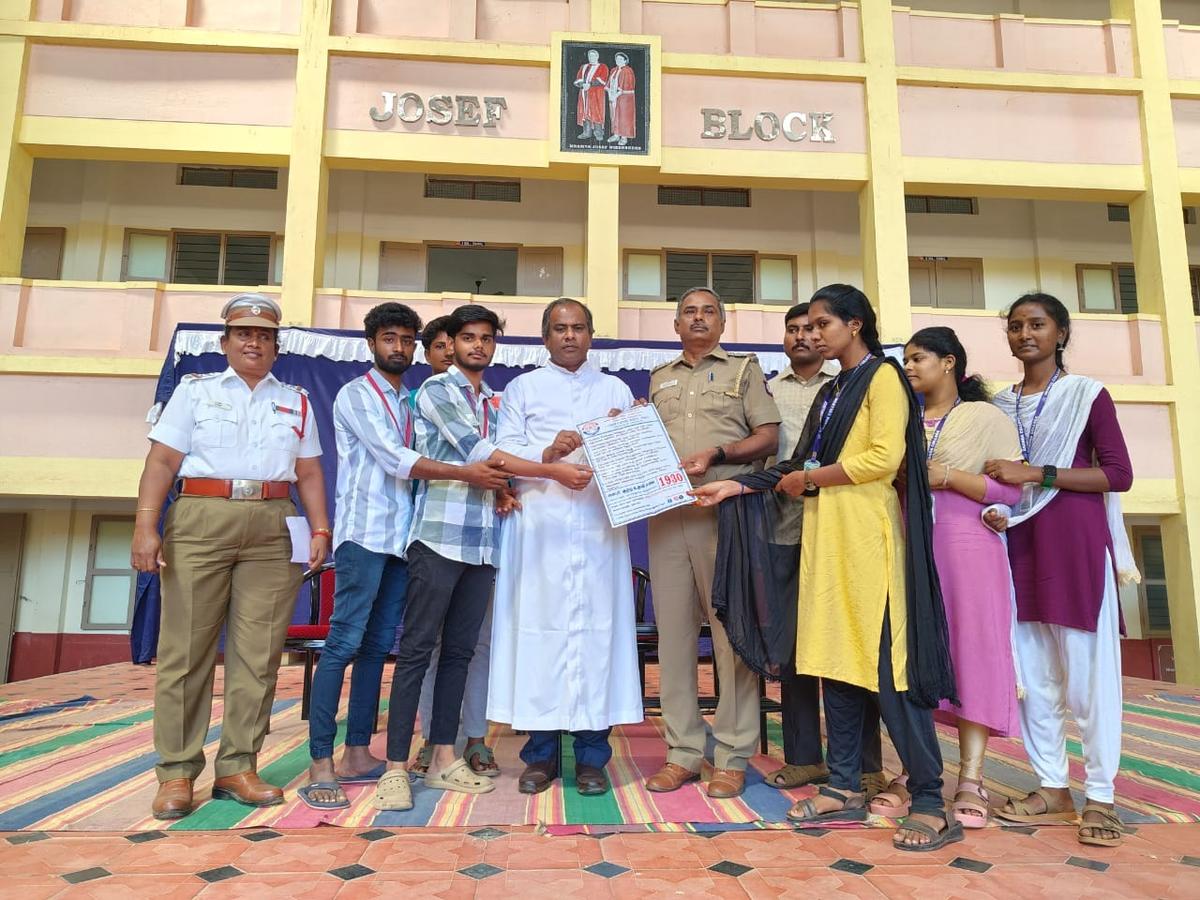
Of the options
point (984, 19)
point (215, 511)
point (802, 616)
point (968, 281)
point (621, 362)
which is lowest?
point (802, 616)

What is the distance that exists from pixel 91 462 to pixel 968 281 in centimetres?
938

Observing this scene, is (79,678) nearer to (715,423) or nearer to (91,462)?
(91,462)

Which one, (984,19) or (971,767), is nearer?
(971,767)

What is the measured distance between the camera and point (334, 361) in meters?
6.44

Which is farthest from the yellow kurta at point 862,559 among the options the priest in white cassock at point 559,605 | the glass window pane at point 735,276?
the glass window pane at point 735,276

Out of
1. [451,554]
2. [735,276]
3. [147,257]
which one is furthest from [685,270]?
[451,554]

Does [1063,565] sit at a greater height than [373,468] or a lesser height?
lesser

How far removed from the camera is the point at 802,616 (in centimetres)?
261

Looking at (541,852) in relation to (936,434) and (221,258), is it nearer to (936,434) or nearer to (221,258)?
(936,434)

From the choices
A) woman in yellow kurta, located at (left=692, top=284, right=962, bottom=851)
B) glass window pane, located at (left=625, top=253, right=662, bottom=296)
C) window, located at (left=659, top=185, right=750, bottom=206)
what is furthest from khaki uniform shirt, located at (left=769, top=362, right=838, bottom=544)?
window, located at (left=659, top=185, right=750, bottom=206)

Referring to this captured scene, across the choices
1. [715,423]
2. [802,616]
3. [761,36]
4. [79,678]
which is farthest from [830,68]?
[79,678]

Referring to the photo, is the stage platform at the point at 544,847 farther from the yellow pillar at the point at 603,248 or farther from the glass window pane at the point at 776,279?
the glass window pane at the point at 776,279

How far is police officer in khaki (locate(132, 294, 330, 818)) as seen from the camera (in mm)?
2631

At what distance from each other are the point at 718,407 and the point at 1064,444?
1112mm
